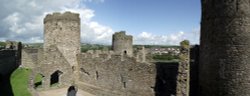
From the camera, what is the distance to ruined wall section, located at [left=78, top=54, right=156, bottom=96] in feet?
72.4

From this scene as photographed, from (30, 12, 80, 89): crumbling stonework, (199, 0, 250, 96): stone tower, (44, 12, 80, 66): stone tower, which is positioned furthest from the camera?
(44, 12, 80, 66): stone tower

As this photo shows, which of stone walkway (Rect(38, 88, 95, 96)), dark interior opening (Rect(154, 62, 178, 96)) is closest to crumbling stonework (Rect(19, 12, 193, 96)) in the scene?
dark interior opening (Rect(154, 62, 178, 96))

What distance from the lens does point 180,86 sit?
17.5 meters

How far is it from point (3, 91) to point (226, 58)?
15633 mm

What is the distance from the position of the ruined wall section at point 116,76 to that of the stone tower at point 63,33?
97cm

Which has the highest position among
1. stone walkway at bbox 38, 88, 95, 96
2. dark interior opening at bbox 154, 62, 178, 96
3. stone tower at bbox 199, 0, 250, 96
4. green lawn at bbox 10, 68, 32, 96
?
stone tower at bbox 199, 0, 250, 96

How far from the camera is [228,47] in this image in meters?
15.9

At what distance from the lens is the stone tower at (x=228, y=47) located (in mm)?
15547

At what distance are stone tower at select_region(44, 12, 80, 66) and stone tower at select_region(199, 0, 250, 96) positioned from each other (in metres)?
15.7

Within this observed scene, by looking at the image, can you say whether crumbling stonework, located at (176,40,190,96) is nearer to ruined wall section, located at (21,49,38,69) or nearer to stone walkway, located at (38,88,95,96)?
stone walkway, located at (38,88,95,96)

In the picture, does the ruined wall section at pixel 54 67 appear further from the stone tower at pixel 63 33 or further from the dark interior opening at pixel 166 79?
the dark interior opening at pixel 166 79

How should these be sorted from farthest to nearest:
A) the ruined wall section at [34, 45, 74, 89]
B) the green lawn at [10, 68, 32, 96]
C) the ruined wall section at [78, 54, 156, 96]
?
the ruined wall section at [34, 45, 74, 89], the green lawn at [10, 68, 32, 96], the ruined wall section at [78, 54, 156, 96]

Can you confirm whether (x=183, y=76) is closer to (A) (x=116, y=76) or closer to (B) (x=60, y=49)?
(A) (x=116, y=76)

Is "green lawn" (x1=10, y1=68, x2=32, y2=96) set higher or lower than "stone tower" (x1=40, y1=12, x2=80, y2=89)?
lower
